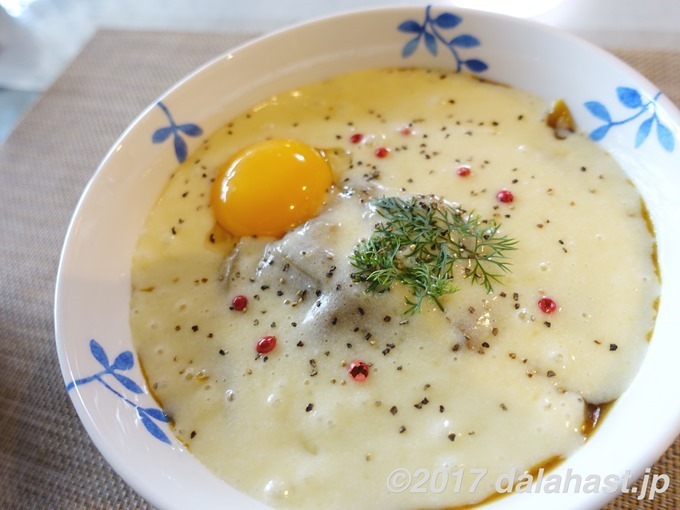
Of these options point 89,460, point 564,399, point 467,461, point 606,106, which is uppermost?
point 606,106

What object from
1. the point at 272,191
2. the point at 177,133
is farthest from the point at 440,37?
the point at 177,133

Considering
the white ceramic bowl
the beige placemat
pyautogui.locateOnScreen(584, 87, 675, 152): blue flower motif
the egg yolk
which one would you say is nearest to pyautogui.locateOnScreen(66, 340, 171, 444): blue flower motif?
the white ceramic bowl

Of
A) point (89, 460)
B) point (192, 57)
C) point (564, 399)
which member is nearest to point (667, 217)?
point (564, 399)

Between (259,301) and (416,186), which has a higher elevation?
(416,186)

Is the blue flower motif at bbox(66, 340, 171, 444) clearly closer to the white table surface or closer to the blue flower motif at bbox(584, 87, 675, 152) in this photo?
the blue flower motif at bbox(584, 87, 675, 152)

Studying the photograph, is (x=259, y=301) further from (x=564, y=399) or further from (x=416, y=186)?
(x=564, y=399)

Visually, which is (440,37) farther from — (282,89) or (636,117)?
(636,117)
